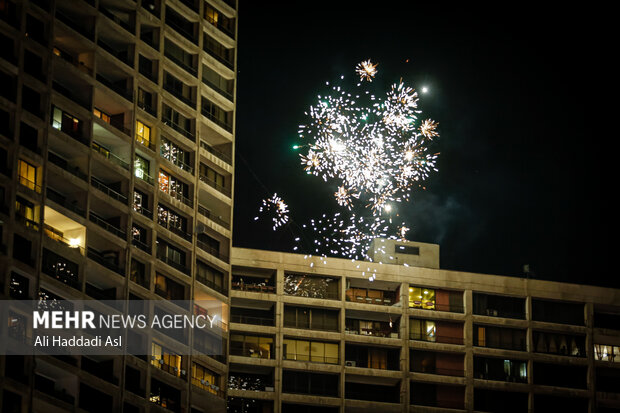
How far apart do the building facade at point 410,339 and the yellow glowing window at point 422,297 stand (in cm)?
10

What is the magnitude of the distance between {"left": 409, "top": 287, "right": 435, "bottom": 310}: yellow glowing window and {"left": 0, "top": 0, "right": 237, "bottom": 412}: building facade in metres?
23.1

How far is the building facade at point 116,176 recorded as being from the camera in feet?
297

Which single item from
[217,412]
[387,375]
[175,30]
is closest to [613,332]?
[387,375]

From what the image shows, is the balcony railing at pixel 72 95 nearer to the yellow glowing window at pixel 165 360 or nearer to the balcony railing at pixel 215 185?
the balcony railing at pixel 215 185

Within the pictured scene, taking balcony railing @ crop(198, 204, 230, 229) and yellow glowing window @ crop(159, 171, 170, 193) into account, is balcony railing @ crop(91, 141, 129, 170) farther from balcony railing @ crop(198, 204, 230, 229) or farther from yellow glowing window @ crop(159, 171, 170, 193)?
balcony railing @ crop(198, 204, 230, 229)

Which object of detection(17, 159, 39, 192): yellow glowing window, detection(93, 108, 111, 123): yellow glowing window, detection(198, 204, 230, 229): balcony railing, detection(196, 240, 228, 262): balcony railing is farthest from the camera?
detection(198, 204, 230, 229): balcony railing

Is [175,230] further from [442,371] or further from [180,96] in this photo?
[442,371]

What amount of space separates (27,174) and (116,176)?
9789mm

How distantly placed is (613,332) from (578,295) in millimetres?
5167

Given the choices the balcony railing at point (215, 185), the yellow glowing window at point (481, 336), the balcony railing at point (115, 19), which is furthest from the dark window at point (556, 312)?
the balcony railing at point (115, 19)

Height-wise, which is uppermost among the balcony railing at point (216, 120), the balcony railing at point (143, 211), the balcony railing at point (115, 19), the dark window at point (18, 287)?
the balcony railing at point (115, 19)

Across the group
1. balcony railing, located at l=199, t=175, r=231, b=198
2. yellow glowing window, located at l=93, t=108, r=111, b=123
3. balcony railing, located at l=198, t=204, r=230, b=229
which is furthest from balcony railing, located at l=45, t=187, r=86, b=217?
balcony railing, located at l=199, t=175, r=231, b=198

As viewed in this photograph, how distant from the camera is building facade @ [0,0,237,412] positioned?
297 ft

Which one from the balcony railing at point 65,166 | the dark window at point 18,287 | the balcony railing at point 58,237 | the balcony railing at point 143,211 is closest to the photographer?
the dark window at point 18,287
